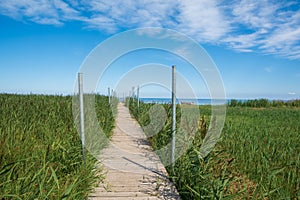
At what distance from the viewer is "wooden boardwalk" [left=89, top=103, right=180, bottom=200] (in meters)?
2.67

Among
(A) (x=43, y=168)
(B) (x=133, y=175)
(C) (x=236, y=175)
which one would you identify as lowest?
(B) (x=133, y=175)

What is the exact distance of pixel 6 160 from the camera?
215 cm

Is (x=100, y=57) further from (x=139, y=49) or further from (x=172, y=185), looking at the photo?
(x=172, y=185)

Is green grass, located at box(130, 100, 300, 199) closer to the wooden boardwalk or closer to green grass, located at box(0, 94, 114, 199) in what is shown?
the wooden boardwalk

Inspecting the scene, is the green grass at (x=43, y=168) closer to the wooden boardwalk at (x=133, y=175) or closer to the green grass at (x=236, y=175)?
the wooden boardwalk at (x=133, y=175)

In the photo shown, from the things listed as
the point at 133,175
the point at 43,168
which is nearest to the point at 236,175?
the point at 133,175

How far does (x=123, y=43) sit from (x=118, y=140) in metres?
2.75

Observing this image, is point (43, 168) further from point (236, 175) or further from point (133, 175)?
point (236, 175)

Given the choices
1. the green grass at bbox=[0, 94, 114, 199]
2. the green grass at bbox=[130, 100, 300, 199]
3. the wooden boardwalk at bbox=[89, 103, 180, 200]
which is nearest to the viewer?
the green grass at bbox=[0, 94, 114, 199]

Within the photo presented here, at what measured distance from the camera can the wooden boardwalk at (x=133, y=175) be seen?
2.67 m

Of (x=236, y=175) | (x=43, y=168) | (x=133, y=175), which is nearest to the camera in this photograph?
(x=43, y=168)

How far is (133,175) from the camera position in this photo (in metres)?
3.26

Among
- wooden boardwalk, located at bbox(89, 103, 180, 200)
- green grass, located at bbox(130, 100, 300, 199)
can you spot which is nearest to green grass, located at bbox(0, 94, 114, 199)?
wooden boardwalk, located at bbox(89, 103, 180, 200)

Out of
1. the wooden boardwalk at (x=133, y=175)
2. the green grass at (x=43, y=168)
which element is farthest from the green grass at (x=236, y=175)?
the green grass at (x=43, y=168)
